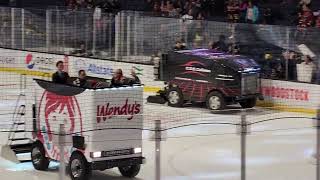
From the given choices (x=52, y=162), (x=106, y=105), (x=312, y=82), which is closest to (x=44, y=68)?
(x=312, y=82)

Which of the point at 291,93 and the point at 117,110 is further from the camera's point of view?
the point at 291,93

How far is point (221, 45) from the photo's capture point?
16.7m

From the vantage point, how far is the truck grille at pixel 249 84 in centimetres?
1527

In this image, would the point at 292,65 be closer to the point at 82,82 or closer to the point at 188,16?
the point at 188,16

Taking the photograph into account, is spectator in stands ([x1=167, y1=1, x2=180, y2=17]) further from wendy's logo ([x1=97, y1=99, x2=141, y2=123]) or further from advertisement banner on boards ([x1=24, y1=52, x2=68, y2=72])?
wendy's logo ([x1=97, y1=99, x2=141, y2=123])

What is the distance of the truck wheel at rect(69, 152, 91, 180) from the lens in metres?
8.12

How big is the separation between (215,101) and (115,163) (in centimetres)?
733

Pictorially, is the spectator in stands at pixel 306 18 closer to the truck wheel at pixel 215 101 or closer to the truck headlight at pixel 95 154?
the truck wheel at pixel 215 101

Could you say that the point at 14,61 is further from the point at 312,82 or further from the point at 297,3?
Result: the point at 312,82

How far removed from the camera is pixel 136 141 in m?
8.30

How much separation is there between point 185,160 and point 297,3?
1191cm

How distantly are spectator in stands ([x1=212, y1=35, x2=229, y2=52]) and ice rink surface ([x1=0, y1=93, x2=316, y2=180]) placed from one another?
4110 mm

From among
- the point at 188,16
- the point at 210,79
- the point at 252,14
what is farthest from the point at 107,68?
the point at 210,79

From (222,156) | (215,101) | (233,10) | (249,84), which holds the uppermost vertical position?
(233,10)
